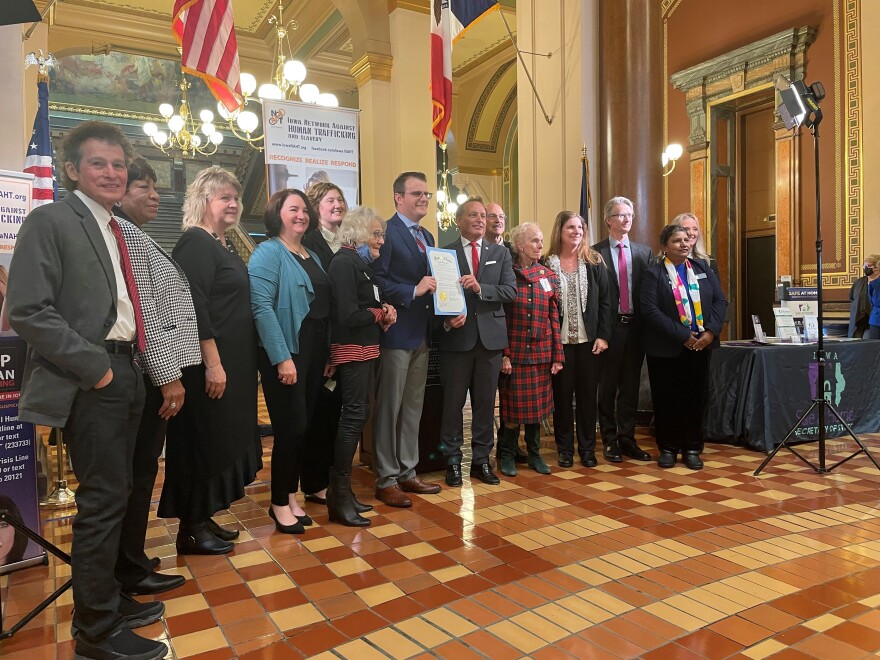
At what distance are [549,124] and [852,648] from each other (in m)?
5.19

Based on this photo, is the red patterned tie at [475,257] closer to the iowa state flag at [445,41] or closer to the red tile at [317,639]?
the iowa state flag at [445,41]

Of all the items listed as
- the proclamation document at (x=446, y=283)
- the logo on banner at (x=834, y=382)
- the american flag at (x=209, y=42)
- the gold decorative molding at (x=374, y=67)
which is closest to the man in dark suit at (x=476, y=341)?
the proclamation document at (x=446, y=283)

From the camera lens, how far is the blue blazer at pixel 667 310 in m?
4.05

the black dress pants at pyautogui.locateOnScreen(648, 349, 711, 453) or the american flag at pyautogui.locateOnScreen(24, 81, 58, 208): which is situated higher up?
the american flag at pyautogui.locateOnScreen(24, 81, 58, 208)

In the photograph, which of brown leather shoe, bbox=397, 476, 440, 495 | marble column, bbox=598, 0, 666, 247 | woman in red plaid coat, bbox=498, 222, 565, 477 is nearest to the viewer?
brown leather shoe, bbox=397, 476, 440, 495

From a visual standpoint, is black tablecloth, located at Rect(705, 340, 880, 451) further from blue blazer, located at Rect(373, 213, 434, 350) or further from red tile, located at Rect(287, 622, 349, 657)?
red tile, located at Rect(287, 622, 349, 657)

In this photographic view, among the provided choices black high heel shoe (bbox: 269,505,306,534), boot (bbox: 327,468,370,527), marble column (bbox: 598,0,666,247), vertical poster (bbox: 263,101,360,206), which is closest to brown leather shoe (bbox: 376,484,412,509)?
boot (bbox: 327,468,370,527)

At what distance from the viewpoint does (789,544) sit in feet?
9.16

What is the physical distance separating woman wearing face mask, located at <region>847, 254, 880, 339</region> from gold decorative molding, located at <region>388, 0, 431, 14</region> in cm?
643

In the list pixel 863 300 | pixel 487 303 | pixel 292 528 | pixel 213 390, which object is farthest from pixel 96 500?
pixel 863 300

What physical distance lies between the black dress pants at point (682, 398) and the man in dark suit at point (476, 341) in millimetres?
1173

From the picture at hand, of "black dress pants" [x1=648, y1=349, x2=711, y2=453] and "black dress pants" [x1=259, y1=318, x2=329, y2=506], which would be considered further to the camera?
"black dress pants" [x1=648, y1=349, x2=711, y2=453]

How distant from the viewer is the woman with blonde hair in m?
4.14

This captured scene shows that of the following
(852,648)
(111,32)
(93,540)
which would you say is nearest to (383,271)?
(93,540)
